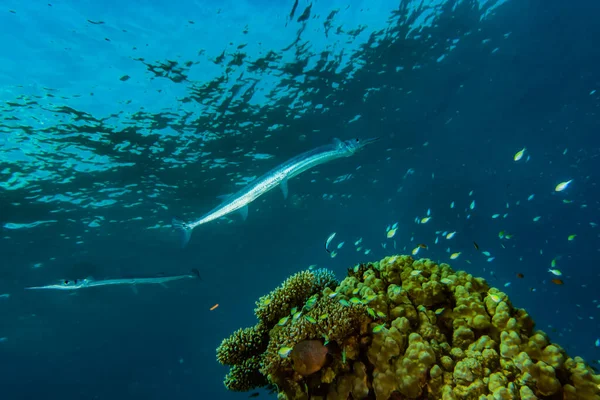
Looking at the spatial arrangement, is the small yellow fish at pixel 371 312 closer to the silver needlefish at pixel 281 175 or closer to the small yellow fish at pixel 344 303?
the small yellow fish at pixel 344 303

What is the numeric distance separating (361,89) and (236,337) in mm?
18111

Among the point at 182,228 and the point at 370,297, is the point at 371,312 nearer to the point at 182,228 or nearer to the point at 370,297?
the point at 370,297

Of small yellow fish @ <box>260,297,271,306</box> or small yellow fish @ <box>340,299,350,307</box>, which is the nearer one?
small yellow fish @ <box>340,299,350,307</box>

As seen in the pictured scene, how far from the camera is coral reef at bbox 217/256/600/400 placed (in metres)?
3.28

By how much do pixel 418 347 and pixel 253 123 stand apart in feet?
58.2

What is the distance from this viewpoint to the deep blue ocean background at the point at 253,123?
1288 centimetres

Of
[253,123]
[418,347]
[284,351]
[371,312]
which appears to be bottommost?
[418,347]

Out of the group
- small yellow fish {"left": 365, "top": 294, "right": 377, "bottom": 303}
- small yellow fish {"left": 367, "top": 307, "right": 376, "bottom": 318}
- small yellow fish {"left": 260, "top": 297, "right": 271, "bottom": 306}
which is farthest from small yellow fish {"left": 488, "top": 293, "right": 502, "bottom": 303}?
small yellow fish {"left": 260, "top": 297, "right": 271, "bottom": 306}

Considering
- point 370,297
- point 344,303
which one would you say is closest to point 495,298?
point 370,297

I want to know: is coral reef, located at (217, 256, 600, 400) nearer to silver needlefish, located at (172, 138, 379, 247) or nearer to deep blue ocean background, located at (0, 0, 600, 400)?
silver needlefish, located at (172, 138, 379, 247)

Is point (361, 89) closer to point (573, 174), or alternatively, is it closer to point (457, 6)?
point (457, 6)

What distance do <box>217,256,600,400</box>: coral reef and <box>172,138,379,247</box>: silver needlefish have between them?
3.32m

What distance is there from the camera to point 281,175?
25.8 ft

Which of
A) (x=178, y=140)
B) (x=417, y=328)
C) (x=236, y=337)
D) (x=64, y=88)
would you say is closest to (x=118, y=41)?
(x=64, y=88)
